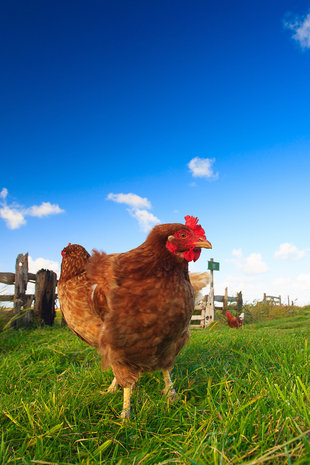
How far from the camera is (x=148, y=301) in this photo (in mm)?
2439

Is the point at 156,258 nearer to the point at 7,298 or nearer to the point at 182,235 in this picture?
the point at 182,235

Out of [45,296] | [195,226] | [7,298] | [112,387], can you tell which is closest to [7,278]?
[7,298]

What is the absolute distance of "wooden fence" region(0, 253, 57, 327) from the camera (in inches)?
394

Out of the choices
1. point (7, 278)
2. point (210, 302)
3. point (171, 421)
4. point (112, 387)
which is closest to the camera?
point (171, 421)

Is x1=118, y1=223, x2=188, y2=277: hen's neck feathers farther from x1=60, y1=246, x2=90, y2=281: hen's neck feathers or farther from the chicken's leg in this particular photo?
x1=60, y1=246, x2=90, y2=281: hen's neck feathers

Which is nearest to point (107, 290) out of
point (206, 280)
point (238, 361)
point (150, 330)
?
point (150, 330)

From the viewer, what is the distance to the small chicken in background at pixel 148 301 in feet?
8.02

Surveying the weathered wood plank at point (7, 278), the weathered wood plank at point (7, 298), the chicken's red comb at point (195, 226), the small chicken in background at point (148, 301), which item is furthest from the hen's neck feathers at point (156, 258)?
the weathered wood plank at point (7, 278)

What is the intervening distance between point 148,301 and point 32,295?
9226mm

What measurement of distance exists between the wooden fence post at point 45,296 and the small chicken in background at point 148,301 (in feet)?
27.2

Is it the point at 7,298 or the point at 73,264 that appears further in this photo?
the point at 7,298

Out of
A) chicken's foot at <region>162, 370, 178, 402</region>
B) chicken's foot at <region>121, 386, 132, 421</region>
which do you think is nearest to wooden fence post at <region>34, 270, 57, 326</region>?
chicken's foot at <region>162, 370, 178, 402</region>

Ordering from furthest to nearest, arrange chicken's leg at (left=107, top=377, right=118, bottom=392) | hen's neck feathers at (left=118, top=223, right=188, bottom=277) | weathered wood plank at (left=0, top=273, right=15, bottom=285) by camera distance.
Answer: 1. weathered wood plank at (left=0, top=273, right=15, bottom=285)
2. chicken's leg at (left=107, top=377, right=118, bottom=392)
3. hen's neck feathers at (left=118, top=223, right=188, bottom=277)

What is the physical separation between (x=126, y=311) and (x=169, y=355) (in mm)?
623
